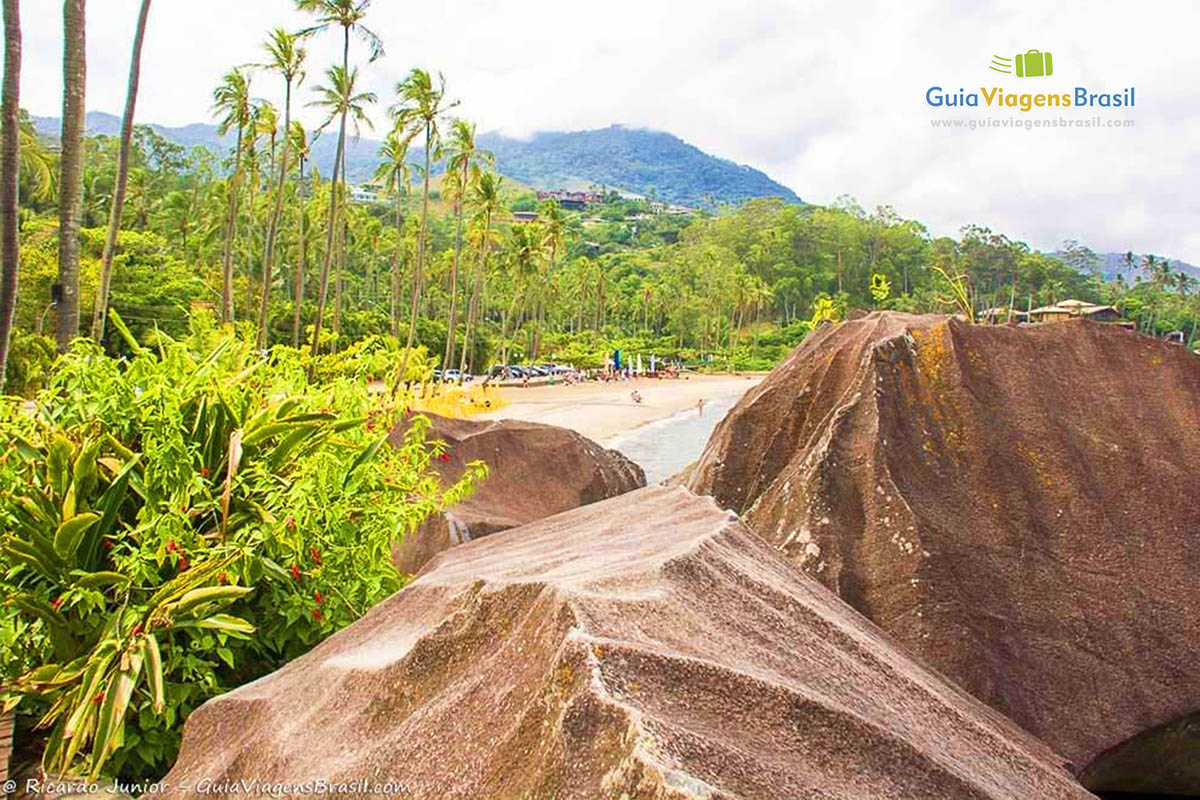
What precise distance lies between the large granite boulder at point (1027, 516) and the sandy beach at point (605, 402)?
71.4ft

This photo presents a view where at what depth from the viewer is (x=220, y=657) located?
3471 mm

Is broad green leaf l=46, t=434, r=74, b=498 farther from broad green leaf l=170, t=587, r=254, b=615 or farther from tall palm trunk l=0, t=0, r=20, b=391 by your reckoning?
tall palm trunk l=0, t=0, r=20, b=391

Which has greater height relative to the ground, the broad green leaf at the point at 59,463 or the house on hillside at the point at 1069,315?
the house on hillside at the point at 1069,315

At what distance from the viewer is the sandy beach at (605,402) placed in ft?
115

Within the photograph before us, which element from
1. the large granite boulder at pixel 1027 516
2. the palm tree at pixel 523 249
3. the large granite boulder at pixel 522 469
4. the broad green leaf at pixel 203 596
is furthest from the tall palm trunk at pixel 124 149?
the palm tree at pixel 523 249

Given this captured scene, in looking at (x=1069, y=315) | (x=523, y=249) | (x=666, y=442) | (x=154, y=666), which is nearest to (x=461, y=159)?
(x=666, y=442)

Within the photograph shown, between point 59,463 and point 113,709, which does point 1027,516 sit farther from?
point 59,463

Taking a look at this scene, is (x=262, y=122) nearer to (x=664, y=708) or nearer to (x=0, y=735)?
(x=0, y=735)

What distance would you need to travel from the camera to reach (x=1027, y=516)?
4266 mm

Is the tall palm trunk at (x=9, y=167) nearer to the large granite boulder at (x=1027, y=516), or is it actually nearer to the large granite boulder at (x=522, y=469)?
the large granite boulder at (x=522, y=469)

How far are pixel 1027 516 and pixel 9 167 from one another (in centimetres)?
735

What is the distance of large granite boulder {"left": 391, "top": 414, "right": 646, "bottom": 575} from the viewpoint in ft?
26.0

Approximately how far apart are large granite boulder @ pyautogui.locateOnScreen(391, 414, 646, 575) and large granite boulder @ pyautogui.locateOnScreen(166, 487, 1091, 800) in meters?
3.90

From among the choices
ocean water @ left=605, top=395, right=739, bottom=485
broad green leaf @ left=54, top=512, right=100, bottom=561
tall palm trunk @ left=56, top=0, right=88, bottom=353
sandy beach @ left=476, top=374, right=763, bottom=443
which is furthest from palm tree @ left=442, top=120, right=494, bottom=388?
broad green leaf @ left=54, top=512, right=100, bottom=561
